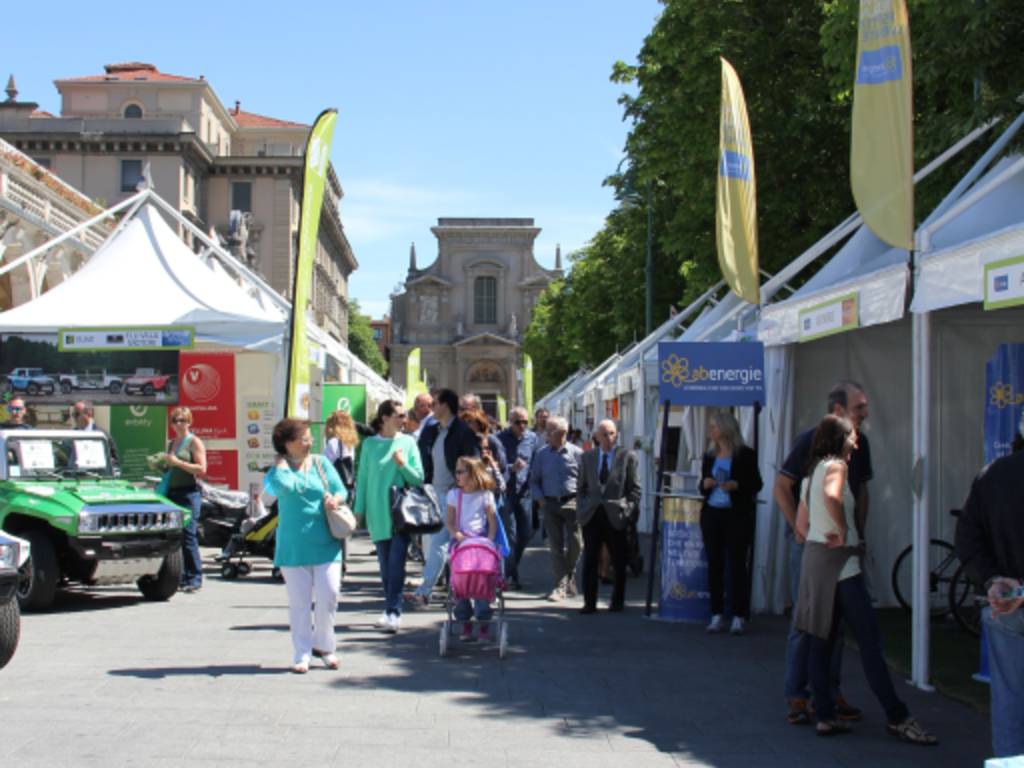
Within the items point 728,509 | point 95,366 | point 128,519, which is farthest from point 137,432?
point 728,509

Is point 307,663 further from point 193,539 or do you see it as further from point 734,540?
point 193,539

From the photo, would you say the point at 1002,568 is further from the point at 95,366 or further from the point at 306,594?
the point at 95,366

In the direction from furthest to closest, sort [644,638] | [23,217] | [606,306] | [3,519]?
[606,306] → [23,217] → [3,519] → [644,638]

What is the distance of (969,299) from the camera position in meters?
7.15

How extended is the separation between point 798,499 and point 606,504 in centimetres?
423

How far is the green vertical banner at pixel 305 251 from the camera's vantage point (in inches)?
539

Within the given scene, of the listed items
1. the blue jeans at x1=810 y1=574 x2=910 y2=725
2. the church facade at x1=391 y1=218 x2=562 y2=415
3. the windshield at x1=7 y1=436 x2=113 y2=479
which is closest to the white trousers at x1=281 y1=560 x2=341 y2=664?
the blue jeans at x1=810 y1=574 x2=910 y2=725

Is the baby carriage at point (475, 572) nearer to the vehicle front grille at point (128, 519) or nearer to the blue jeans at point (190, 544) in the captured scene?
the vehicle front grille at point (128, 519)

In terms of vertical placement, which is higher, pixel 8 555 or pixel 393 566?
pixel 8 555

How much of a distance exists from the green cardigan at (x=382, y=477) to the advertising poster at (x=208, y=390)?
6543mm

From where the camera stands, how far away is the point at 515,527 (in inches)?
549

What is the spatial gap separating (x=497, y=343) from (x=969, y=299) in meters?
101

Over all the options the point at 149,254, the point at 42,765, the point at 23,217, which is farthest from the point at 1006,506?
the point at 23,217

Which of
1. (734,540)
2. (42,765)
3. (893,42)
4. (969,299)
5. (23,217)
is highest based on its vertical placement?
(23,217)
